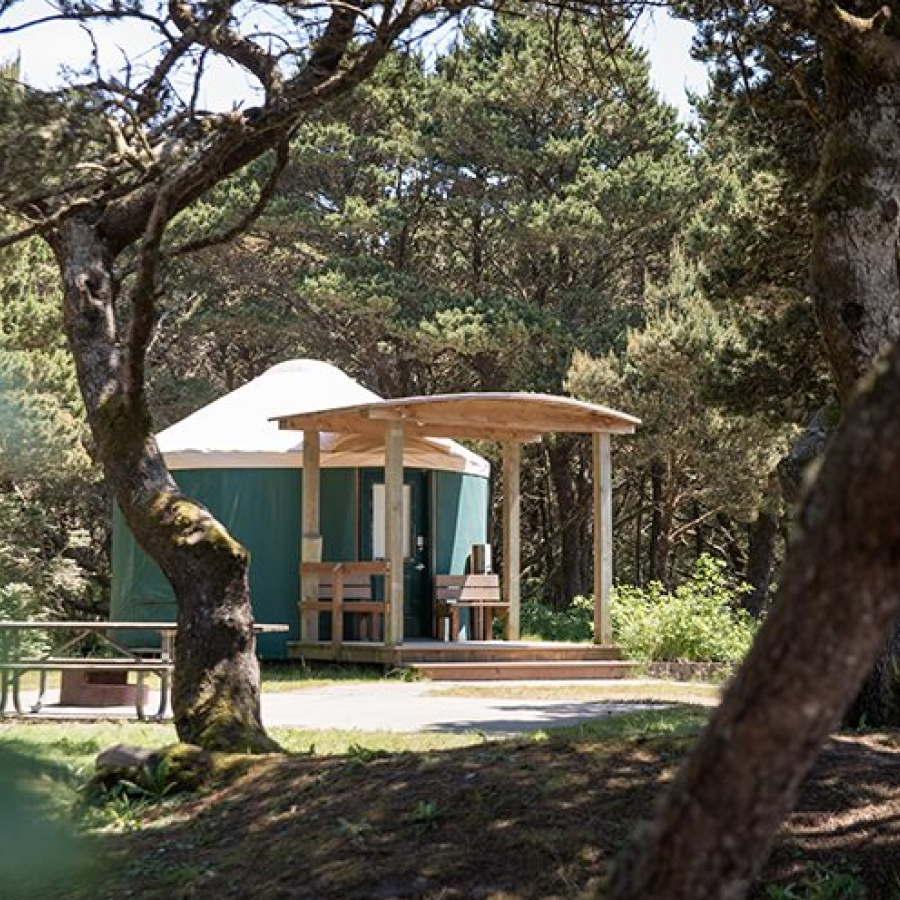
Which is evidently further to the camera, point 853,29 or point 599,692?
point 599,692

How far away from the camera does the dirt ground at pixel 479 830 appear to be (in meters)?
4.12

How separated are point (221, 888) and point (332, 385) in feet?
41.1

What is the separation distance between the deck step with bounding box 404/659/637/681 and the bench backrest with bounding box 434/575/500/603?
173 centimetres

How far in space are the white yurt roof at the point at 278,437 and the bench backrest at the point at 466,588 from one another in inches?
55.0

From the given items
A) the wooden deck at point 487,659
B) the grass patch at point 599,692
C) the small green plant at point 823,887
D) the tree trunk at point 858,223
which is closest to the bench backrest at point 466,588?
the wooden deck at point 487,659

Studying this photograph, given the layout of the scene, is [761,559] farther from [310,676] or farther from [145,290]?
[145,290]

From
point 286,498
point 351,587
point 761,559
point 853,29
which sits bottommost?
point 351,587

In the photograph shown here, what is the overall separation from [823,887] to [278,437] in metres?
12.5

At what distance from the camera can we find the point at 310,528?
49.7 ft

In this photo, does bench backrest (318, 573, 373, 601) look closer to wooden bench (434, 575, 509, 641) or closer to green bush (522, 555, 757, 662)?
→ wooden bench (434, 575, 509, 641)

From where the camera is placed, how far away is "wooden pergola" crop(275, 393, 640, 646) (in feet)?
45.6

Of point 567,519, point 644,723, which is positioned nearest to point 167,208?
point 644,723

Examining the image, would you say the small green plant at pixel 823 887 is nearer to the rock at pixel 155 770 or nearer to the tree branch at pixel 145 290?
the rock at pixel 155 770

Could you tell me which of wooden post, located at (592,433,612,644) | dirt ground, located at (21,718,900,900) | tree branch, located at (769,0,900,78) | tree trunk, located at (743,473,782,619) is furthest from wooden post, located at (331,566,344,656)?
tree trunk, located at (743,473,782,619)
